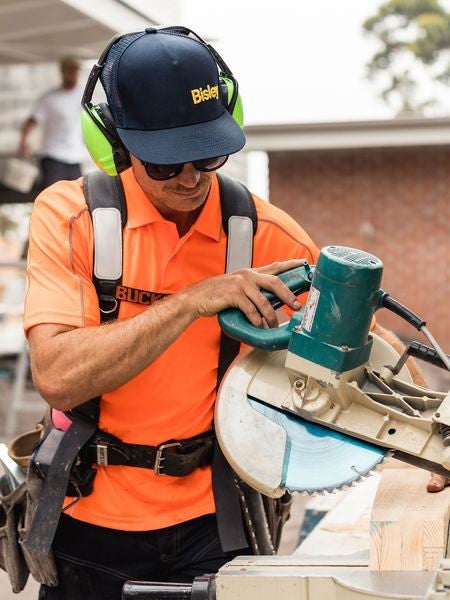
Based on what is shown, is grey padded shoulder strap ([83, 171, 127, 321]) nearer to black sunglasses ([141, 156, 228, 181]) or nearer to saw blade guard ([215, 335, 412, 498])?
black sunglasses ([141, 156, 228, 181])

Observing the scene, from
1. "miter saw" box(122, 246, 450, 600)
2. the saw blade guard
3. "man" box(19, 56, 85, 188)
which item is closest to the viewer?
"miter saw" box(122, 246, 450, 600)

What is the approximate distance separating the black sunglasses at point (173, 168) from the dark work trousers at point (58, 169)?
7565 mm

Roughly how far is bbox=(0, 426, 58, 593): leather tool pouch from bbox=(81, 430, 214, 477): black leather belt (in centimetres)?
21

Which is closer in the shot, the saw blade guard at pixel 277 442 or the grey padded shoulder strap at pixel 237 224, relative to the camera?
the saw blade guard at pixel 277 442

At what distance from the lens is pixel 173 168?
2.54 meters

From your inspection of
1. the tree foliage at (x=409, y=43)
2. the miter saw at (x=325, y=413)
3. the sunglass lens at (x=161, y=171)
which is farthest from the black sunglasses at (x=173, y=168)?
the tree foliage at (x=409, y=43)

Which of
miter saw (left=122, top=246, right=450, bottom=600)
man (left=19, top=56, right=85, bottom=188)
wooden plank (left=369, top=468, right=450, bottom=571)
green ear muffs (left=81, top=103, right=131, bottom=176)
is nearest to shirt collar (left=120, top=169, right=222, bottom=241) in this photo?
green ear muffs (left=81, top=103, right=131, bottom=176)

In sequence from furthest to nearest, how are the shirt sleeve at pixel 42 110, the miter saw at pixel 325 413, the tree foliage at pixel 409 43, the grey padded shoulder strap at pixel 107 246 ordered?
the tree foliage at pixel 409 43 < the shirt sleeve at pixel 42 110 < the grey padded shoulder strap at pixel 107 246 < the miter saw at pixel 325 413

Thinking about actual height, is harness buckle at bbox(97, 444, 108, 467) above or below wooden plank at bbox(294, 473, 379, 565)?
above

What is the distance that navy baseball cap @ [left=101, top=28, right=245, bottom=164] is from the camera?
2500 mm

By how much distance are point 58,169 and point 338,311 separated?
8.18 meters

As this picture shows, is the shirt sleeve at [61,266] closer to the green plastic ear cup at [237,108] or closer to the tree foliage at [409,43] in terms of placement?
the green plastic ear cup at [237,108]

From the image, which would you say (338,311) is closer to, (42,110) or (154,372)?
(154,372)

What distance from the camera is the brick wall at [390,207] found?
50.7 feet
